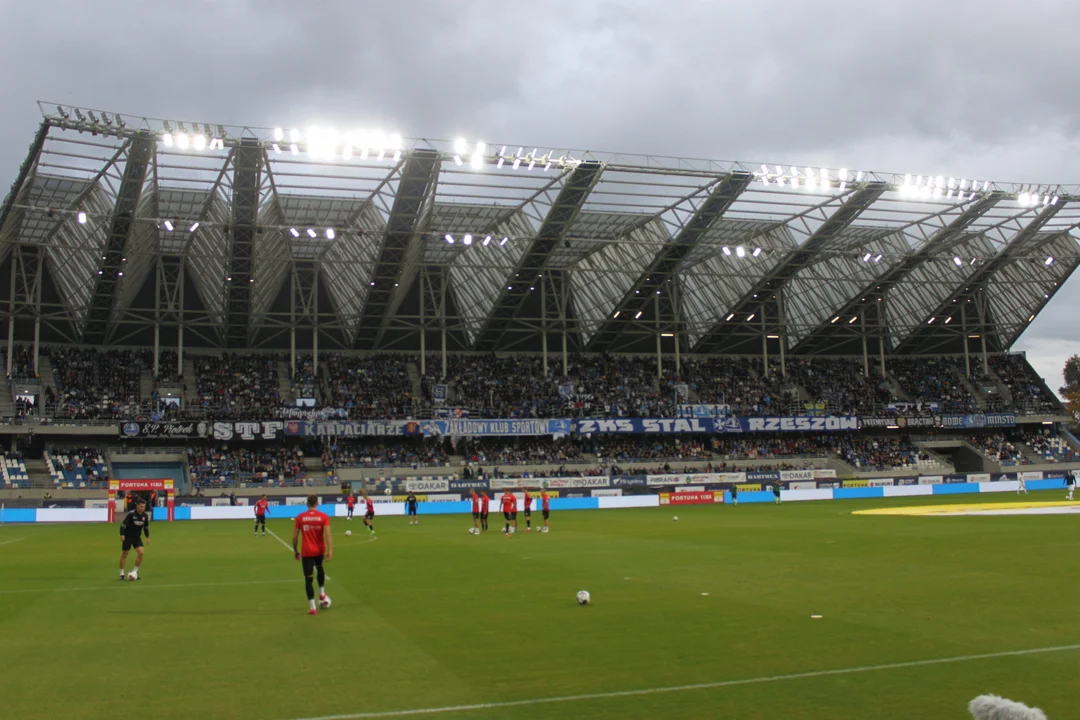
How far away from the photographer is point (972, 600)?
46.2 ft

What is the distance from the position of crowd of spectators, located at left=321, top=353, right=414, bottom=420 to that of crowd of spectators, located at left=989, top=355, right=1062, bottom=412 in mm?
53865

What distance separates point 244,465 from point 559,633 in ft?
178

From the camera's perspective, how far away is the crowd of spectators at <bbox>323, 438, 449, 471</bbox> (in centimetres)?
6438

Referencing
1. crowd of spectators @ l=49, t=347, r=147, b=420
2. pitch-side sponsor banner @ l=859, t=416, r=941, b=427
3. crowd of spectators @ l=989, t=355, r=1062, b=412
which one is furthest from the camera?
crowd of spectators @ l=989, t=355, r=1062, b=412

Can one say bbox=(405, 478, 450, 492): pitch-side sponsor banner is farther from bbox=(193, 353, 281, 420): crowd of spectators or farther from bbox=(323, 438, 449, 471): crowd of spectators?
bbox=(193, 353, 281, 420): crowd of spectators

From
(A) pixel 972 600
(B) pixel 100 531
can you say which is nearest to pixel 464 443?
(B) pixel 100 531

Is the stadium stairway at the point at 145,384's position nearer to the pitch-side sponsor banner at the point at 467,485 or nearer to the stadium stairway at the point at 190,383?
the stadium stairway at the point at 190,383

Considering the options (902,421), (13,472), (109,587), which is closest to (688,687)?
(109,587)

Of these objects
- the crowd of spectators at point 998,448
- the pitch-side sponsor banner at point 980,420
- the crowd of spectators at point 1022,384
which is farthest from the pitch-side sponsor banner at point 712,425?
the crowd of spectators at point 1022,384

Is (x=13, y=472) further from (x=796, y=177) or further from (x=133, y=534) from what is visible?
(x=796, y=177)

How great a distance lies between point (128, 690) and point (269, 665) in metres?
1.58

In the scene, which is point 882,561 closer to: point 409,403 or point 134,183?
point 134,183

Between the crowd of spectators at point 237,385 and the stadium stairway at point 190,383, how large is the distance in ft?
0.50

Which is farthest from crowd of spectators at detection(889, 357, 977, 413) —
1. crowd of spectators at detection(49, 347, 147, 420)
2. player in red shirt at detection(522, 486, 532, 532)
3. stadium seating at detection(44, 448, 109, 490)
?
stadium seating at detection(44, 448, 109, 490)
